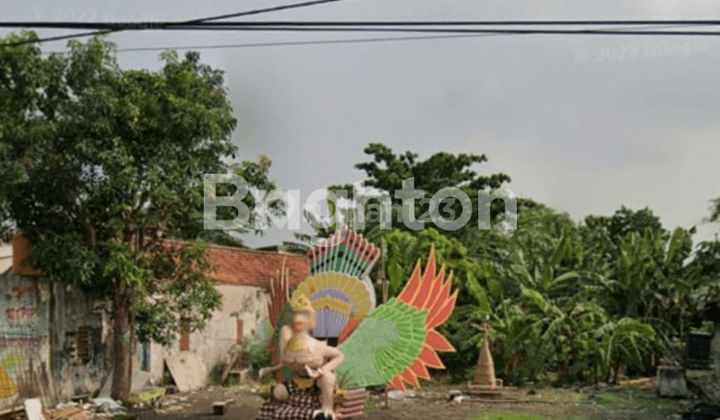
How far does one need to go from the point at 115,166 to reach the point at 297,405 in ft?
19.6

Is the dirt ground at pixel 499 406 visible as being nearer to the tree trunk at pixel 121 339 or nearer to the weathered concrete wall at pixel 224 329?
the tree trunk at pixel 121 339

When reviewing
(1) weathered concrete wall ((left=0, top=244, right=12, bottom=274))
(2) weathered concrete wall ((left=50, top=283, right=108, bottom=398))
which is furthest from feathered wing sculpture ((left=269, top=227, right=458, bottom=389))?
(2) weathered concrete wall ((left=50, top=283, right=108, bottom=398))

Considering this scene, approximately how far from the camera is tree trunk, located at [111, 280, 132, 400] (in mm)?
13602

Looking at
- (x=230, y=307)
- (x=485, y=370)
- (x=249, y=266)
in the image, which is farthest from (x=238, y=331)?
(x=485, y=370)

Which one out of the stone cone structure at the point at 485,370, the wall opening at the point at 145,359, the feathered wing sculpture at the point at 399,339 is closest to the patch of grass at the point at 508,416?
the stone cone structure at the point at 485,370

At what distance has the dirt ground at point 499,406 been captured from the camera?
1297cm

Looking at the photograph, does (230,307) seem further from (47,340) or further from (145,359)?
(47,340)

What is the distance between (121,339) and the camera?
13680mm

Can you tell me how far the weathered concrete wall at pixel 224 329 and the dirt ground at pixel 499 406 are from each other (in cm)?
98

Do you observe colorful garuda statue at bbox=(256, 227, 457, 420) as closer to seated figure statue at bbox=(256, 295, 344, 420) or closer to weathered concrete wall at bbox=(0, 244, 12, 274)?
seated figure statue at bbox=(256, 295, 344, 420)

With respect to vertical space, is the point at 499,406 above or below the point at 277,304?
below

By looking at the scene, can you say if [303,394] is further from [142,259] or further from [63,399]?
[63,399]

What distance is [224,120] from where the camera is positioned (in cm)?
1338

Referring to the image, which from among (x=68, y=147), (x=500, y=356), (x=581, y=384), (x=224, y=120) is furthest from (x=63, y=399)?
(x=581, y=384)
